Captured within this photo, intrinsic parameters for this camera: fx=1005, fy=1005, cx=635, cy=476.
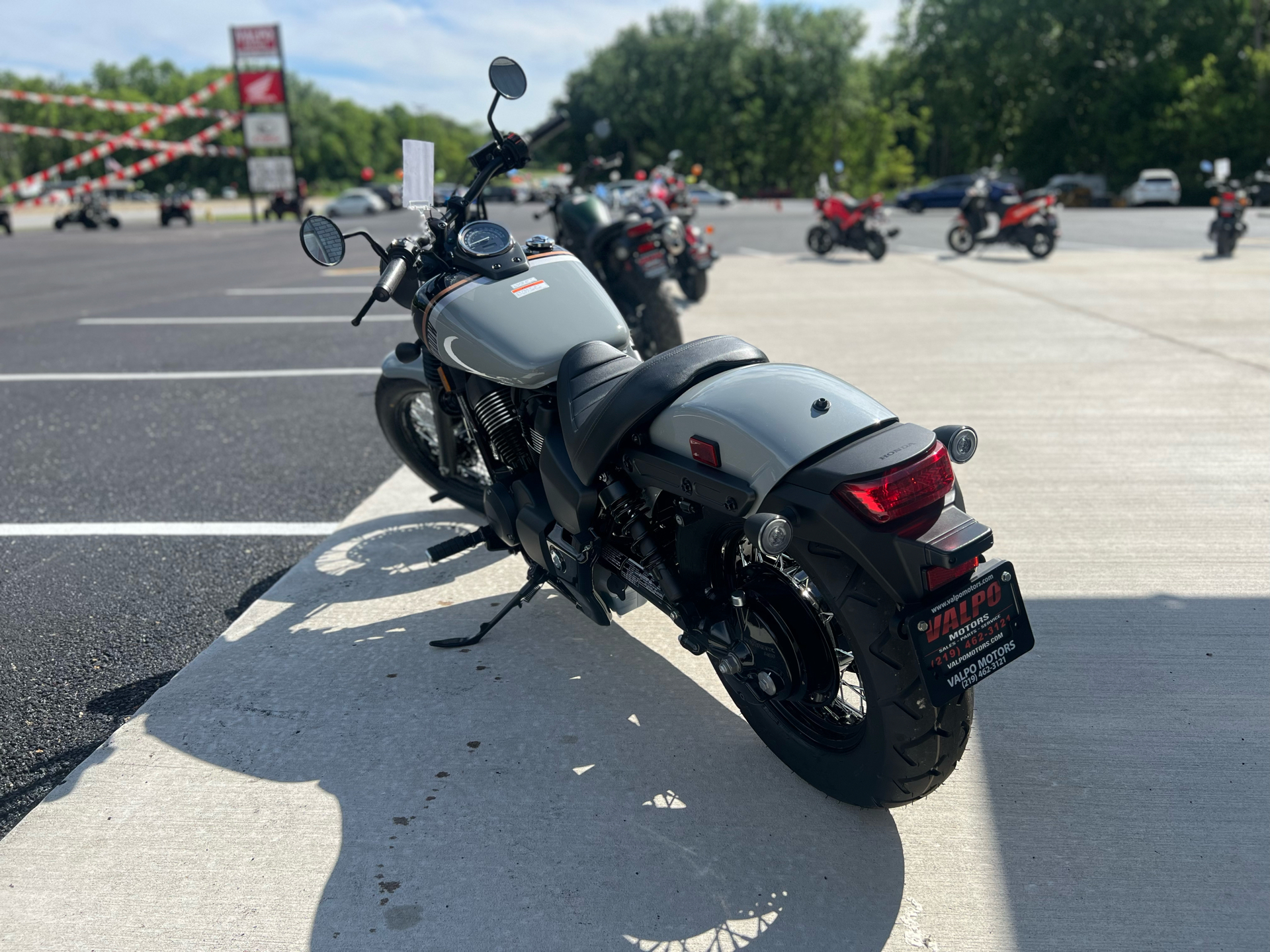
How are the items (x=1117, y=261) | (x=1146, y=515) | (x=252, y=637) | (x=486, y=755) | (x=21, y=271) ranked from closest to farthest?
(x=486, y=755), (x=252, y=637), (x=1146, y=515), (x=1117, y=261), (x=21, y=271)

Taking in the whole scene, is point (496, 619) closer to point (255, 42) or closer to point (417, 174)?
point (417, 174)

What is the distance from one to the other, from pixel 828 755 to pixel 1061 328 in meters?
7.09

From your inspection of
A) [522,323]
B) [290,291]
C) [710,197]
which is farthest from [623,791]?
[710,197]

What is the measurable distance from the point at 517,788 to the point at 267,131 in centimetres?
5187

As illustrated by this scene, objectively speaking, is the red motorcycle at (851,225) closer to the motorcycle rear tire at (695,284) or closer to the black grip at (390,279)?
the motorcycle rear tire at (695,284)

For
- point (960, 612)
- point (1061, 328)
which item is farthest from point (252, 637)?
point (1061, 328)

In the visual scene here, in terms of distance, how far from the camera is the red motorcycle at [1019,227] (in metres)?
15.3

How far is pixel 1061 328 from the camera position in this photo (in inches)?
335

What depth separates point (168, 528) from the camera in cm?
445

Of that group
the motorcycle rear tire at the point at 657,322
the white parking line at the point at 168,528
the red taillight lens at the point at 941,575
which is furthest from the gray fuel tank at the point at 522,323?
the motorcycle rear tire at the point at 657,322

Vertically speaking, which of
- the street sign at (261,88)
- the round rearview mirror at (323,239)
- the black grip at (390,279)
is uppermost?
the street sign at (261,88)

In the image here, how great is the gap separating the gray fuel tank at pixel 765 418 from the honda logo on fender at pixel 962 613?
17.4 inches

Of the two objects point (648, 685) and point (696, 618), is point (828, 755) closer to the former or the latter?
point (696, 618)

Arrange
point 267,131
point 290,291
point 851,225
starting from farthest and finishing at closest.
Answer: point 267,131, point 851,225, point 290,291
